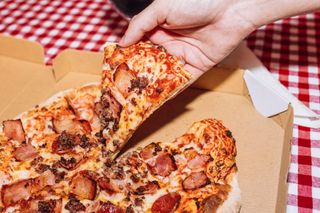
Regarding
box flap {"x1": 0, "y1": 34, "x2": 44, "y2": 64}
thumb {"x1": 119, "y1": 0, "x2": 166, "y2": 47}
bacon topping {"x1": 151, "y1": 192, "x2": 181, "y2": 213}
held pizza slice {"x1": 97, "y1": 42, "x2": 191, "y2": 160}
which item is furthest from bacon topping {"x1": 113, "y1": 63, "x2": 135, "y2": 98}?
box flap {"x1": 0, "y1": 34, "x2": 44, "y2": 64}

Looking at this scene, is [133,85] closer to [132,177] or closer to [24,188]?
[132,177]

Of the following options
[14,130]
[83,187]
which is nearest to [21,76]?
[14,130]

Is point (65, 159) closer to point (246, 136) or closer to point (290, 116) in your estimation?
point (246, 136)

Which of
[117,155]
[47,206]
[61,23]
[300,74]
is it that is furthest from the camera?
[61,23]

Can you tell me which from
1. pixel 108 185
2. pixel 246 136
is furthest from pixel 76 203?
pixel 246 136

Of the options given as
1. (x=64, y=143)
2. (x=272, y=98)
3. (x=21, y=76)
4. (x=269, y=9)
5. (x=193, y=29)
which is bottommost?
(x=21, y=76)

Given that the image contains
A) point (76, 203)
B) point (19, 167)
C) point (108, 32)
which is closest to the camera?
point (76, 203)

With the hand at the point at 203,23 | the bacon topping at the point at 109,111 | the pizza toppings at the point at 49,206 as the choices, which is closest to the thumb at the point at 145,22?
the hand at the point at 203,23
